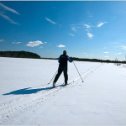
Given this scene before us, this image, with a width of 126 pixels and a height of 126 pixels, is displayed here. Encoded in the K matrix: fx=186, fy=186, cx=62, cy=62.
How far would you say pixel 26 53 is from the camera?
15112 cm

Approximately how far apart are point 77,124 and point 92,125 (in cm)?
35

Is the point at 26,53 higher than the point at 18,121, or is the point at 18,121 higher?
the point at 26,53

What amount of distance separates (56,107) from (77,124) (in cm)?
142

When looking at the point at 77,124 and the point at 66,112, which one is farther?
the point at 66,112

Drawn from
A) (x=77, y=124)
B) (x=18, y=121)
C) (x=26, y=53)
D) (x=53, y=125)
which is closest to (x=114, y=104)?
(x=77, y=124)

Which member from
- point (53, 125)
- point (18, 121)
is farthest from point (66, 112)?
point (18, 121)

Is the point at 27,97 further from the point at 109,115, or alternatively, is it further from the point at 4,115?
the point at 109,115

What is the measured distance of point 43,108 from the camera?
5.44 meters

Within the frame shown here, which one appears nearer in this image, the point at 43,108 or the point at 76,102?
the point at 43,108

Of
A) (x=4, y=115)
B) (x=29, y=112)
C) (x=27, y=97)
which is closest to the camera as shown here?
(x=4, y=115)

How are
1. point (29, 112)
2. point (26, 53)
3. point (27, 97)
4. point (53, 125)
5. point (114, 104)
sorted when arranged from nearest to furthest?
point (53, 125), point (29, 112), point (114, 104), point (27, 97), point (26, 53)

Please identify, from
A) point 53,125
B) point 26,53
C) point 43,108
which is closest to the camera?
point 53,125

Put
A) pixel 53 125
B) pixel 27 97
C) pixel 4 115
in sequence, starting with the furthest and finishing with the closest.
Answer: pixel 27 97 < pixel 4 115 < pixel 53 125

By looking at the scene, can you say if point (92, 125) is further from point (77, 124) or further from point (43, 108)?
point (43, 108)
